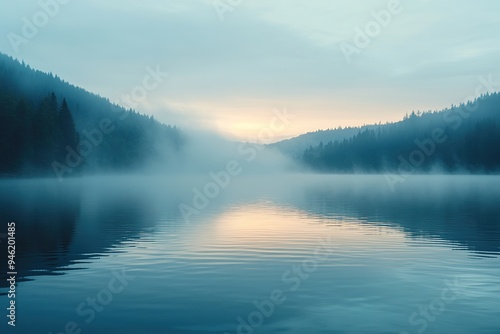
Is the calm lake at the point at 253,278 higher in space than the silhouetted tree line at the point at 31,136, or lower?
lower

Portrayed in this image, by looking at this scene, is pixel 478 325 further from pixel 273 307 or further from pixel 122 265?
pixel 122 265

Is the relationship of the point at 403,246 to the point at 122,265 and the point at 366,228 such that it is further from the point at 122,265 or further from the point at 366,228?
the point at 122,265

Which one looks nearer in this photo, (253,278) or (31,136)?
(253,278)

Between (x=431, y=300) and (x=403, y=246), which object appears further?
(x=403, y=246)

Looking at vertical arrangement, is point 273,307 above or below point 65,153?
below

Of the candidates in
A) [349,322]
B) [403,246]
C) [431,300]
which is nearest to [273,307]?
[349,322]

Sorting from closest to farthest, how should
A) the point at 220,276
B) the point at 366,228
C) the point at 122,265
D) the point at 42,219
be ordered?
the point at 220,276, the point at 122,265, the point at 366,228, the point at 42,219

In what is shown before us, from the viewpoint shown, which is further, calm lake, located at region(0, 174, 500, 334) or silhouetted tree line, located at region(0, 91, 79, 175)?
silhouetted tree line, located at region(0, 91, 79, 175)

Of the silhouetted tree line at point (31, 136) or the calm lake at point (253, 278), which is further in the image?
the silhouetted tree line at point (31, 136)

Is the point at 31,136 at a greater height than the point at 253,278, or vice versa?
the point at 31,136

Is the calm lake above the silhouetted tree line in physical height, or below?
below

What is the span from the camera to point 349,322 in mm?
19984

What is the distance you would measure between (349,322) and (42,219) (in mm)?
44739

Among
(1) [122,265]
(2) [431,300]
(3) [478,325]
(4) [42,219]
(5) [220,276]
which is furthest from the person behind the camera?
(4) [42,219]
